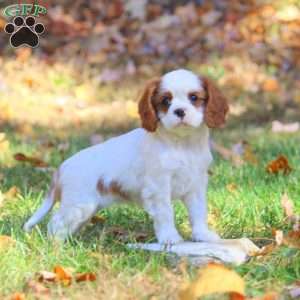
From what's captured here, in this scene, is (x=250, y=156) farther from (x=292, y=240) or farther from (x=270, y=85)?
(x=270, y=85)

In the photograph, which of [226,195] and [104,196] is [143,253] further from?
[226,195]

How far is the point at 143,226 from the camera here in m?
4.48

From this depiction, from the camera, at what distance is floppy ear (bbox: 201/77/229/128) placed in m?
3.90

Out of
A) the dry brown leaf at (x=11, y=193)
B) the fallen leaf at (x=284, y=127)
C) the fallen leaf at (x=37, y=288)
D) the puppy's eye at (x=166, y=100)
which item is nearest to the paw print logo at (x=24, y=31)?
the dry brown leaf at (x=11, y=193)

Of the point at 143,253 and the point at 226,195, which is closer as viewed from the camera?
the point at 143,253

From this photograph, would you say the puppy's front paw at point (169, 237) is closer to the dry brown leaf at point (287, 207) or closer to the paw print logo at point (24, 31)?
the dry brown leaf at point (287, 207)

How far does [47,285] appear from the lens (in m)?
3.46

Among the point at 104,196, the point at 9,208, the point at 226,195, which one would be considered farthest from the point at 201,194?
the point at 9,208

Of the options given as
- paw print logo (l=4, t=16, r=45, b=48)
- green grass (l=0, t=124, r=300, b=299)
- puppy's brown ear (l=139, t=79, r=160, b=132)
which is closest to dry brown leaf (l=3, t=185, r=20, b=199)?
green grass (l=0, t=124, r=300, b=299)

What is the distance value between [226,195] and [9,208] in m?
1.21

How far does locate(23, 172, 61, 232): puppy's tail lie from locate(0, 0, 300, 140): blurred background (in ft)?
8.47

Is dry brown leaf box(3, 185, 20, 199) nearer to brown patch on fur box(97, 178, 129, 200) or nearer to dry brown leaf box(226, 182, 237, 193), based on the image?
brown patch on fur box(97, 178, 129, 200)

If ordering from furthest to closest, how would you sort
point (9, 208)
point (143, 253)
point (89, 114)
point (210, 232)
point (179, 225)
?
point (89, 114), point (9, 208), point (179, 225), point (210, 232), point (143, 253)

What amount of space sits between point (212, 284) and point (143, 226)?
150 centimetres
